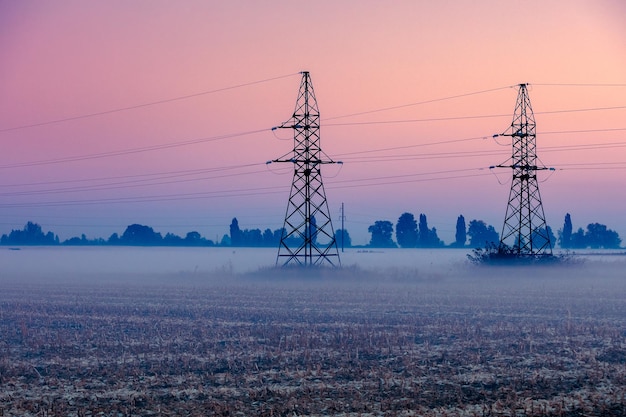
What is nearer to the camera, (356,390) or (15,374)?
(356,390)

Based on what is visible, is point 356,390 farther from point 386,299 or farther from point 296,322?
point 386,299

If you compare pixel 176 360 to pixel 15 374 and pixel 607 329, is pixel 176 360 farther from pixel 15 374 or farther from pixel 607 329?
pixel 607 329

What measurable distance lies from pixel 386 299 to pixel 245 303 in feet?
24.7

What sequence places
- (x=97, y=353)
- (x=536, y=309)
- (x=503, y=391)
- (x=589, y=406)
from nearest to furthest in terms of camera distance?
(x=589, y=406) → (x=503, y=391) → (x=97, y=353) → (x=536, y=309)

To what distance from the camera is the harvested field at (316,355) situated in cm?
1534

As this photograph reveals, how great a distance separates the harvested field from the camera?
1534cm

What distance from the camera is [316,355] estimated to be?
2094cm

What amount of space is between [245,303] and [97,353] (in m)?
15.8

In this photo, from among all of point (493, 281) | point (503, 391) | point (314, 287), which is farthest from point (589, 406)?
point (493, 281)

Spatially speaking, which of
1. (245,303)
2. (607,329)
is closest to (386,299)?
(245,303)

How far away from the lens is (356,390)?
1648cm

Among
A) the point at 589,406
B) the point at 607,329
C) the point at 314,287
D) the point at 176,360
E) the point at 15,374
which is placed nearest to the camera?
the point at 589,406

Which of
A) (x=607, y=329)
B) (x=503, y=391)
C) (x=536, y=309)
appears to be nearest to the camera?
(x=503, y=391)

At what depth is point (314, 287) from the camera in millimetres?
48375
